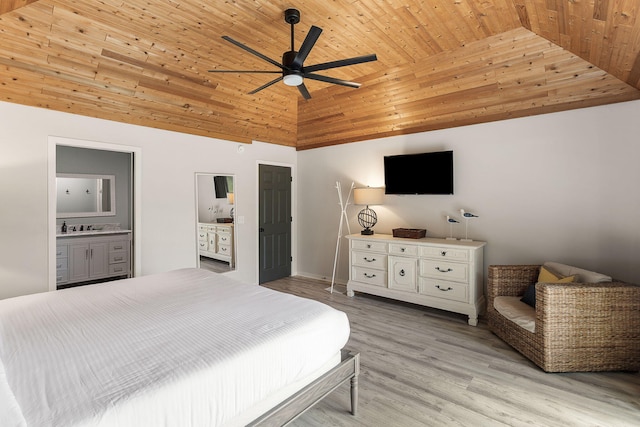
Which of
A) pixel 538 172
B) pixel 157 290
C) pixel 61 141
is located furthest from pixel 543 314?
pixel 61 141

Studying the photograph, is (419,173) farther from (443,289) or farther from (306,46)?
(306,46)

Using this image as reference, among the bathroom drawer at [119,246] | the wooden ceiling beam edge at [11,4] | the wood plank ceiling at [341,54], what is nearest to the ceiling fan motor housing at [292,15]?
the wood plank ceiling at [341,54]

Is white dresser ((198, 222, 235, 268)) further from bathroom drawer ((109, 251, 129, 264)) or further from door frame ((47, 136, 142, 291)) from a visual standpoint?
bathroom drawer ((109, 251, 129, 264))

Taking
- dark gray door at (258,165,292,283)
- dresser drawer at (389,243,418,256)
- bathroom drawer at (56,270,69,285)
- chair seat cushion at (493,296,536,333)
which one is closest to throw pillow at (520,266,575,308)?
chair seat cushion at (493,296,536,333)

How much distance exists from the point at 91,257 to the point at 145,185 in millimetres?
2045

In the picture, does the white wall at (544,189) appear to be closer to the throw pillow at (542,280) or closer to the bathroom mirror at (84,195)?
the throw pillow at (542,280)

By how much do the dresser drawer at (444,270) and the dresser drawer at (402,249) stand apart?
157 mm

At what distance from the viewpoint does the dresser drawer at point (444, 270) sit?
12.2ft

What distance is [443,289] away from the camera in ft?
12.6

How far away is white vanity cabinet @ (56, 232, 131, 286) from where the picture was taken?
4.79 m

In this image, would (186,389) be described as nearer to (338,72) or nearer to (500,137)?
(338,72)

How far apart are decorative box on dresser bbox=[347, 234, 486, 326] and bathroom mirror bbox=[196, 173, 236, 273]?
1984mm

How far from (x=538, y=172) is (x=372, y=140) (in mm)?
2313

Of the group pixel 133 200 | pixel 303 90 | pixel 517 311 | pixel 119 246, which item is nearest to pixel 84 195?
pixel 119 246
